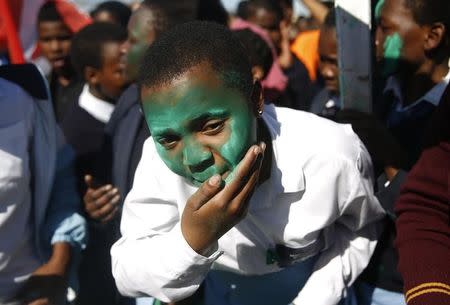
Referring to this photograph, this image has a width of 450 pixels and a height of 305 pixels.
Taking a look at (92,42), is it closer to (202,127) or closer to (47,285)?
(47,285)

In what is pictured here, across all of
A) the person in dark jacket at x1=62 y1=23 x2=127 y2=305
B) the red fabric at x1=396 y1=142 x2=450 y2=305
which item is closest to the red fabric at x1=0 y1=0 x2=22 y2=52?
the person in dark jacket at x1=62 y1=23 x2=127 y2=305

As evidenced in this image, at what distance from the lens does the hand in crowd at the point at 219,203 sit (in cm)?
175

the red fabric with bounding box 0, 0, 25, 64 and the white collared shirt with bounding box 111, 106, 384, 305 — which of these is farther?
the red fabric with bounding box 0, 0, 25, 64

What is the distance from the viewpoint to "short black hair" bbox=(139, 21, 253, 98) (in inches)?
72.9

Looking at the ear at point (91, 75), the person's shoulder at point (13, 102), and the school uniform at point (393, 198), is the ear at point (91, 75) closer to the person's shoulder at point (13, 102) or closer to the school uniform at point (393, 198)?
the person's shoulder at point (13, 102)

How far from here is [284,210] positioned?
2.07m

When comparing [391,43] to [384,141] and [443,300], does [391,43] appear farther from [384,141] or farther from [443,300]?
[443,300]

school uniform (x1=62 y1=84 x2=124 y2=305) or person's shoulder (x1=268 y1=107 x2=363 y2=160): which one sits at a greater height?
person's shoulder (x1=268 y1=107 x2=363 y2=160)

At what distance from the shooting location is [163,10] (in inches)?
121

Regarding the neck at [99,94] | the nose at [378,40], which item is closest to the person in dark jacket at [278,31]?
the neck at [99,94]

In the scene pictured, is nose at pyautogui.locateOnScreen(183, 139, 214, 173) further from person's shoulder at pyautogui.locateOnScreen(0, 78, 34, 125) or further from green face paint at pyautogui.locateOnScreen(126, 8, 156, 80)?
green face paint at pyautogui.locateOnScreen(126, 8, 156, 80)

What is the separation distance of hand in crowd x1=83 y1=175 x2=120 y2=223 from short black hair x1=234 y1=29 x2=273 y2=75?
1.10 metres

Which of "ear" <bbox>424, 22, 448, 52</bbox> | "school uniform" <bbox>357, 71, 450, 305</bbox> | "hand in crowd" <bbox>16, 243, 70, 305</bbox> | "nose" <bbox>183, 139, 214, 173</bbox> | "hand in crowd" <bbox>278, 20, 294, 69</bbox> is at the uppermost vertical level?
"nose" <bbox>183, 139, 214, 173</bbox>

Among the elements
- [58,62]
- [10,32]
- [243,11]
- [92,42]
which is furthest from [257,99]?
[243,11]
